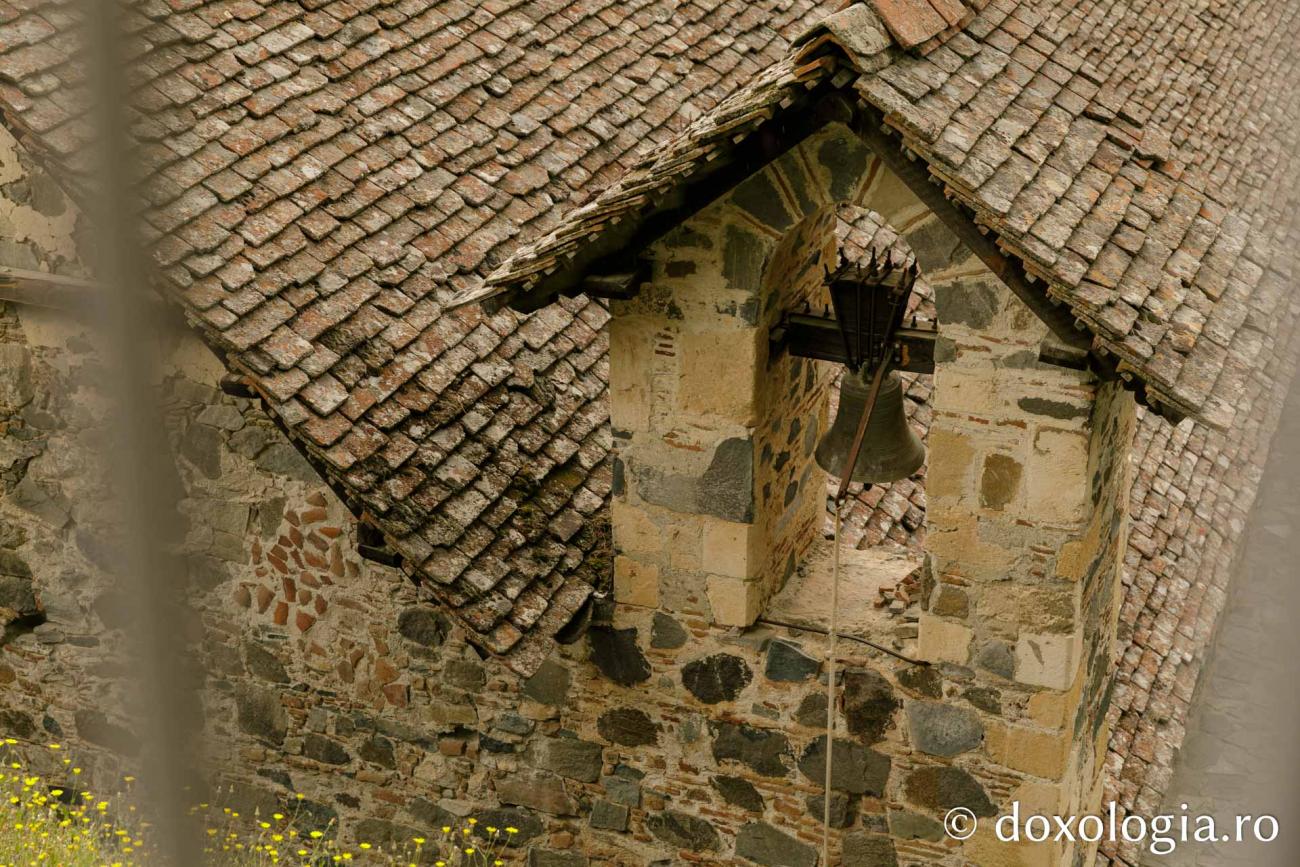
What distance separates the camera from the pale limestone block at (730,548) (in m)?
5.07

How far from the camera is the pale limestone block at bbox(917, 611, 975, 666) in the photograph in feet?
16.0

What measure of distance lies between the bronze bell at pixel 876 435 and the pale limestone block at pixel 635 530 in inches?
29.6

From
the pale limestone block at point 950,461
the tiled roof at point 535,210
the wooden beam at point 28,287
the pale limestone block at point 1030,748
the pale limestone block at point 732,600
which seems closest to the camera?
the tiled roof at point 535,210

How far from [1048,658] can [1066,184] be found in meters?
1.51

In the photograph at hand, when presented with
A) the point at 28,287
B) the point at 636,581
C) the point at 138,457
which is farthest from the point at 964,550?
the point at 138,457

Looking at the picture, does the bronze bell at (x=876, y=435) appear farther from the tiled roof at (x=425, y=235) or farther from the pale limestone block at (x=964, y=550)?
Result: the tiled roof at (x=425, y=235)

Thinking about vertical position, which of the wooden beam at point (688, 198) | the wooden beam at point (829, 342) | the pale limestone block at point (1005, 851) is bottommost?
the pale limestone block at point (1005, 851)

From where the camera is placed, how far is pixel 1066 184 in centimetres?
445

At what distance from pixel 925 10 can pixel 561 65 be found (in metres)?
2.49

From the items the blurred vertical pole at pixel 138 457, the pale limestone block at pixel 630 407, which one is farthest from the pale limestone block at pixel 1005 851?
the blurred vertical pole at pixel 138 457

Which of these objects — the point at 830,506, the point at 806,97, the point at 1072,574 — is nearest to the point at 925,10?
the point at 806,97

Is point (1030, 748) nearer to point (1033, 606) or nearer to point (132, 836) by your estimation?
point (1033, 606)

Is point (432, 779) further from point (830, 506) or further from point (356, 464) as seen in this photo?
point (830, 506)

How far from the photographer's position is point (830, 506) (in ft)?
19.8
